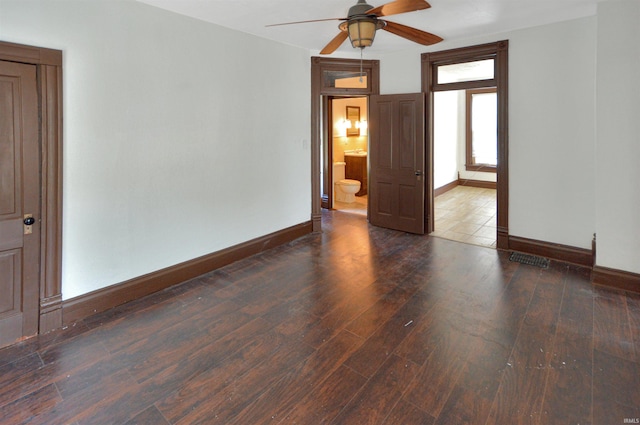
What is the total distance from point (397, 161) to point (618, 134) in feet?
9.00

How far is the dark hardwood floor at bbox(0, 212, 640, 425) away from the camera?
198 centimetres

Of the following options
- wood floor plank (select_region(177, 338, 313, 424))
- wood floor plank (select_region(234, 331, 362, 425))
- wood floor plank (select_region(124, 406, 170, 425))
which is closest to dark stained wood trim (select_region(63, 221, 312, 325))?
wood floor plank (select_region(124, 406, 170, 425))

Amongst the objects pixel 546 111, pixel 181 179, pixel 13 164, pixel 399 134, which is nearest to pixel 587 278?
pixel 546 111

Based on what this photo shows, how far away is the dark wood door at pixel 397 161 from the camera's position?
17.6ft

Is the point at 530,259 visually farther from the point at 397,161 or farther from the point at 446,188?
the point at 446,188

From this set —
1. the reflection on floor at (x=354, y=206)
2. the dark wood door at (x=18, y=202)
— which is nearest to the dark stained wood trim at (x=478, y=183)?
the reflection on floor at (x=354, y=206)

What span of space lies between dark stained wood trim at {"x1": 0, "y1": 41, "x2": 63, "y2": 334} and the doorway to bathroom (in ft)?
17.3

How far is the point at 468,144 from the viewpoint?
9.62 metres

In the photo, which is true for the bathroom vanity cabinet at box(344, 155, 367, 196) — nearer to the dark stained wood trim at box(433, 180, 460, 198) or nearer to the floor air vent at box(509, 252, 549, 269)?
the dark stained wood trim at box(433, 180, 460, 198)

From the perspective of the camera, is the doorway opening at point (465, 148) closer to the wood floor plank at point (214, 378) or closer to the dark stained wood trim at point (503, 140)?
the dark stained wood trim at point (503, 140)

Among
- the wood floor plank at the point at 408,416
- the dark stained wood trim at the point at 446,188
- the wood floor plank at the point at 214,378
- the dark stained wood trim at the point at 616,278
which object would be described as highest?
the dark stained wood trim at the point at 446,188

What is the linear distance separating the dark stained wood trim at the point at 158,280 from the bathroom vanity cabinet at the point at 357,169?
3721mm

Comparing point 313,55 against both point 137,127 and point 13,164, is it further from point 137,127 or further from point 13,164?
point 13,164

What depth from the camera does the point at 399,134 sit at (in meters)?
5.53
